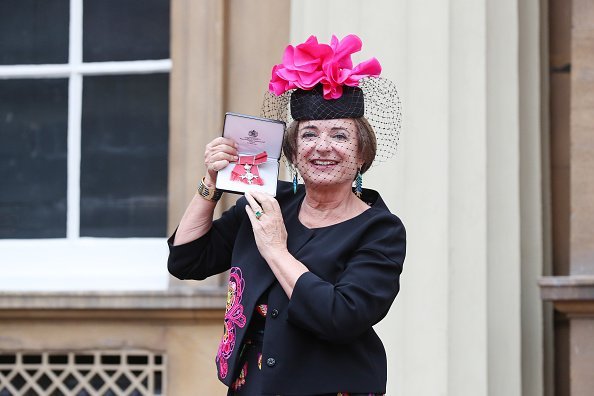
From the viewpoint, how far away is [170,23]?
17.3ft

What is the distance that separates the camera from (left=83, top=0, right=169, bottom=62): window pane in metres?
5.37

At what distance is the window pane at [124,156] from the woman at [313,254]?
2.13 m

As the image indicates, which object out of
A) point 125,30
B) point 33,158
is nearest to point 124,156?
point 33,158

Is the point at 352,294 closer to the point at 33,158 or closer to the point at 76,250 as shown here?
the point at 76,250

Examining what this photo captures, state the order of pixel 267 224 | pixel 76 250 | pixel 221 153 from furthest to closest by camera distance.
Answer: pixel 76 250, pixel 221 153, pixel 267 224

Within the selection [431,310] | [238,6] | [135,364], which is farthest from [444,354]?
[238,6]

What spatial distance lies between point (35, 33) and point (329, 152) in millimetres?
2794

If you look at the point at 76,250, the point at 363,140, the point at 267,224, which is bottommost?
the point at 76,250

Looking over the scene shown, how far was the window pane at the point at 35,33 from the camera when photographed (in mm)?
5473

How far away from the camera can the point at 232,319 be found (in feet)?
10.0

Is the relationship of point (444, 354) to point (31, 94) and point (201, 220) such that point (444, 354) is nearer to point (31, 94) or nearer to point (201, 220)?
point (201, 220)

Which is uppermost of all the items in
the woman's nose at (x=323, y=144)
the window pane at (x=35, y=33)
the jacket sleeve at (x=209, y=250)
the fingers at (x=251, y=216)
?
the window pane at (x=35, y=33)

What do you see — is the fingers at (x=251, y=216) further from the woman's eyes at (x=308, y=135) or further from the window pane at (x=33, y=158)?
the window pane at (x=33, y=158)

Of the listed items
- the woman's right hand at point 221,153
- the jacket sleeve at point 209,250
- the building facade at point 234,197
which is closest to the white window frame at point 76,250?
the building facade at point 234,197
